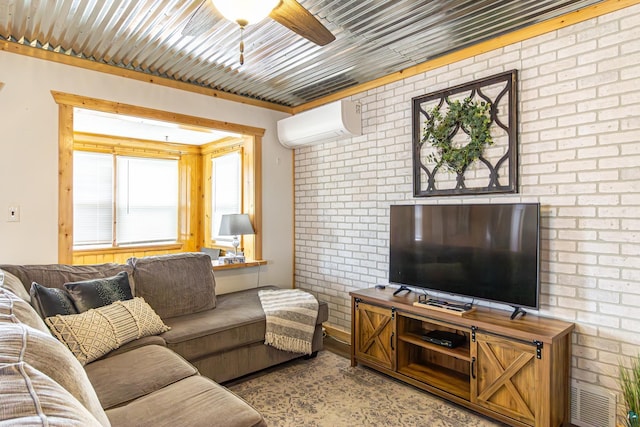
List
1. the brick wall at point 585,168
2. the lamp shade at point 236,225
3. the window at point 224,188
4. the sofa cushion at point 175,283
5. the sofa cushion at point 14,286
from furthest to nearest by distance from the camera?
the window at point 224,188 → the lamp shade at point 236,225 → the sofa cushion at point 175,283 → the brick wall at point 585,168 → the sofa cushion at point 14,286

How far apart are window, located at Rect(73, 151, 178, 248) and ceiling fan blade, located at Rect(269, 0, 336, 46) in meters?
4.58

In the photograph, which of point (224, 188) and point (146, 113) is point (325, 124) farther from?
point (224, 188)

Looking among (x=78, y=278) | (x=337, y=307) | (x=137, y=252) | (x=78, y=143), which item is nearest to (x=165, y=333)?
(x=78, y=278)

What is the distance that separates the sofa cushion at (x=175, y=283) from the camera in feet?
9.80

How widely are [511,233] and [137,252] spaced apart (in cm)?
524

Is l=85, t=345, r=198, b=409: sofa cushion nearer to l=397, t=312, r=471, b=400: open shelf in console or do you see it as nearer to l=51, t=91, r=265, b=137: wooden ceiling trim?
l=397, t=312, r=471, b=400: open shelf in console

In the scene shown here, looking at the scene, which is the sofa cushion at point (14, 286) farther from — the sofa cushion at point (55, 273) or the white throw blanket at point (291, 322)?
the white throw blanket at point (291, 322)

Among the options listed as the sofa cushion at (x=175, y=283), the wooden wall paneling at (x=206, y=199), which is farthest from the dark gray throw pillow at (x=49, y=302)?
the wooden wall paneling at (x=206, y=199)

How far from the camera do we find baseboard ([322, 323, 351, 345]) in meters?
3.84

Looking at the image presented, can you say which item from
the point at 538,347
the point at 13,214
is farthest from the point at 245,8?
the point at 13,214

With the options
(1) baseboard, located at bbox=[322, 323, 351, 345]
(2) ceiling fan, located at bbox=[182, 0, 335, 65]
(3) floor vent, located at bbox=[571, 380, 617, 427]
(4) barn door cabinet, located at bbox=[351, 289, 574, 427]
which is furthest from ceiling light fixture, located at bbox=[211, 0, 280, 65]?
(1) baseboard, located at bbox=[322, 323, 351, 345]

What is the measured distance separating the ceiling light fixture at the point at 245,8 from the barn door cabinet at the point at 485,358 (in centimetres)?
224

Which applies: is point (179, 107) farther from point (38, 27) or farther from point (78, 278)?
point (78, 278)

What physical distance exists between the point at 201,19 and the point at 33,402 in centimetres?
193
